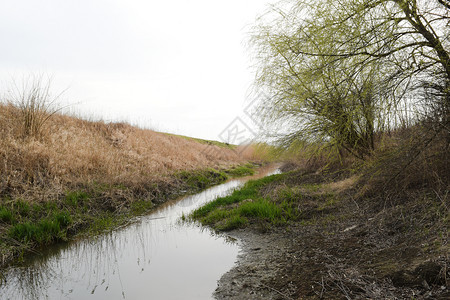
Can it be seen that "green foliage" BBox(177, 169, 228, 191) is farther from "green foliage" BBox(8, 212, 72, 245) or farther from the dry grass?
"green foliage" BBox(8, 212, 72, 245)

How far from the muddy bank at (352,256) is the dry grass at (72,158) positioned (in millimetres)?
5596

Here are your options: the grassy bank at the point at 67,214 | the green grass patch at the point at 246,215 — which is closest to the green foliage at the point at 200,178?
the grassy bank at the point at 67,214

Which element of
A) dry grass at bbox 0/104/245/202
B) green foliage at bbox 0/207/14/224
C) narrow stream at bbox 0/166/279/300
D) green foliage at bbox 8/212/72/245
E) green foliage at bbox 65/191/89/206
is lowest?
narrow stream at bbox 0/166/279/300

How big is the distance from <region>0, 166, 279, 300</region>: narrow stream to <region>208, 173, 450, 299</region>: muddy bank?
1.46 ft

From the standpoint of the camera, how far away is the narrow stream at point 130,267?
4.16 metres

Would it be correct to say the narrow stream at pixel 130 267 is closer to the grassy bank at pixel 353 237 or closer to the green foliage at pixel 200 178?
the grassy bank at pixel 353 237

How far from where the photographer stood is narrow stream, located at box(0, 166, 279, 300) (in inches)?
164

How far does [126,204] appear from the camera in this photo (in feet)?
30.2

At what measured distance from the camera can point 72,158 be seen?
10.3m

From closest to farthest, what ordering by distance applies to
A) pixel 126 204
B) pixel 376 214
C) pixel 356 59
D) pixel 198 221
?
pixel 376 214 < pixel 356 59 < pixel 198 221 < pixel 126 204

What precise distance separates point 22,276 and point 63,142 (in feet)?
24.8

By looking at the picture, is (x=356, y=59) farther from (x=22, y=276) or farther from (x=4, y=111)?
(x=4, y=111)

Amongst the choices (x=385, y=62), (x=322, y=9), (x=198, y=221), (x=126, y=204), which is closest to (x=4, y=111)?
(x=126, y=204)

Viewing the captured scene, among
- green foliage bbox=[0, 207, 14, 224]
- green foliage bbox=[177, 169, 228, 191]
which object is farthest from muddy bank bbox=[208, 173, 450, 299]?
green foliage bbox=[177, 169, 228, 191]
